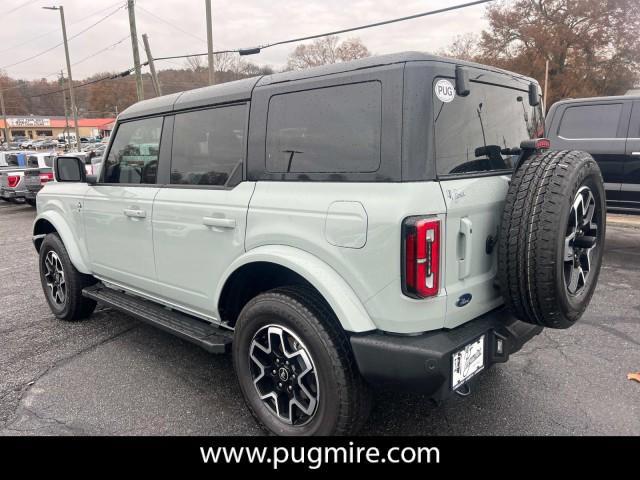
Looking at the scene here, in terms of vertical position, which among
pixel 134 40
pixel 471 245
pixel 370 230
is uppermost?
pixel 134 40

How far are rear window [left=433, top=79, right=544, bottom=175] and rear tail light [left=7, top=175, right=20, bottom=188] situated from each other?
45.2ft

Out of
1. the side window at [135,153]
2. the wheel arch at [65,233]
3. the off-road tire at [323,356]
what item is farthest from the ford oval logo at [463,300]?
the wheel arch at [65,233]

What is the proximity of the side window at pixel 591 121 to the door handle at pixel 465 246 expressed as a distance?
555cm

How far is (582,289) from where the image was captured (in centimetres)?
258

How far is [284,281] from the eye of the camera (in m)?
2.83

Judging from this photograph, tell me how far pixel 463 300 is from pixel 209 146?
185cm

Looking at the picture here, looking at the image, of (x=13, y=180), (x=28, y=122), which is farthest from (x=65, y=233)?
(x=28, y=122)

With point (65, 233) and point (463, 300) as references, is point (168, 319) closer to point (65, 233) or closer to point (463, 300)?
point (65, 233)

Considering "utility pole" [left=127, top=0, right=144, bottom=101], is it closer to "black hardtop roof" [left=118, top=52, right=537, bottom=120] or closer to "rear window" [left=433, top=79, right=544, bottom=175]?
"black hardtop roof" [left=118, top=52, right=537, bottom=120]

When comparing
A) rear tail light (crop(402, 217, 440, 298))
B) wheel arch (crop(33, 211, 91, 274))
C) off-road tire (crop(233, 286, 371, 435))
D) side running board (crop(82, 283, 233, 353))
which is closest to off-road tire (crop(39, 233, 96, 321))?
wheel arch (crop(33, 211, 91, 274))

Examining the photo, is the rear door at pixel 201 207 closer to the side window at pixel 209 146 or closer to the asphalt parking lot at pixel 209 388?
the side window at pixel 209 146

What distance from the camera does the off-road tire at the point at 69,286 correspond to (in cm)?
434

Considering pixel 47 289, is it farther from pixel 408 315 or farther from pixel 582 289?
pixel 582 289

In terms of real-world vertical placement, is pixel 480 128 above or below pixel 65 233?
above
